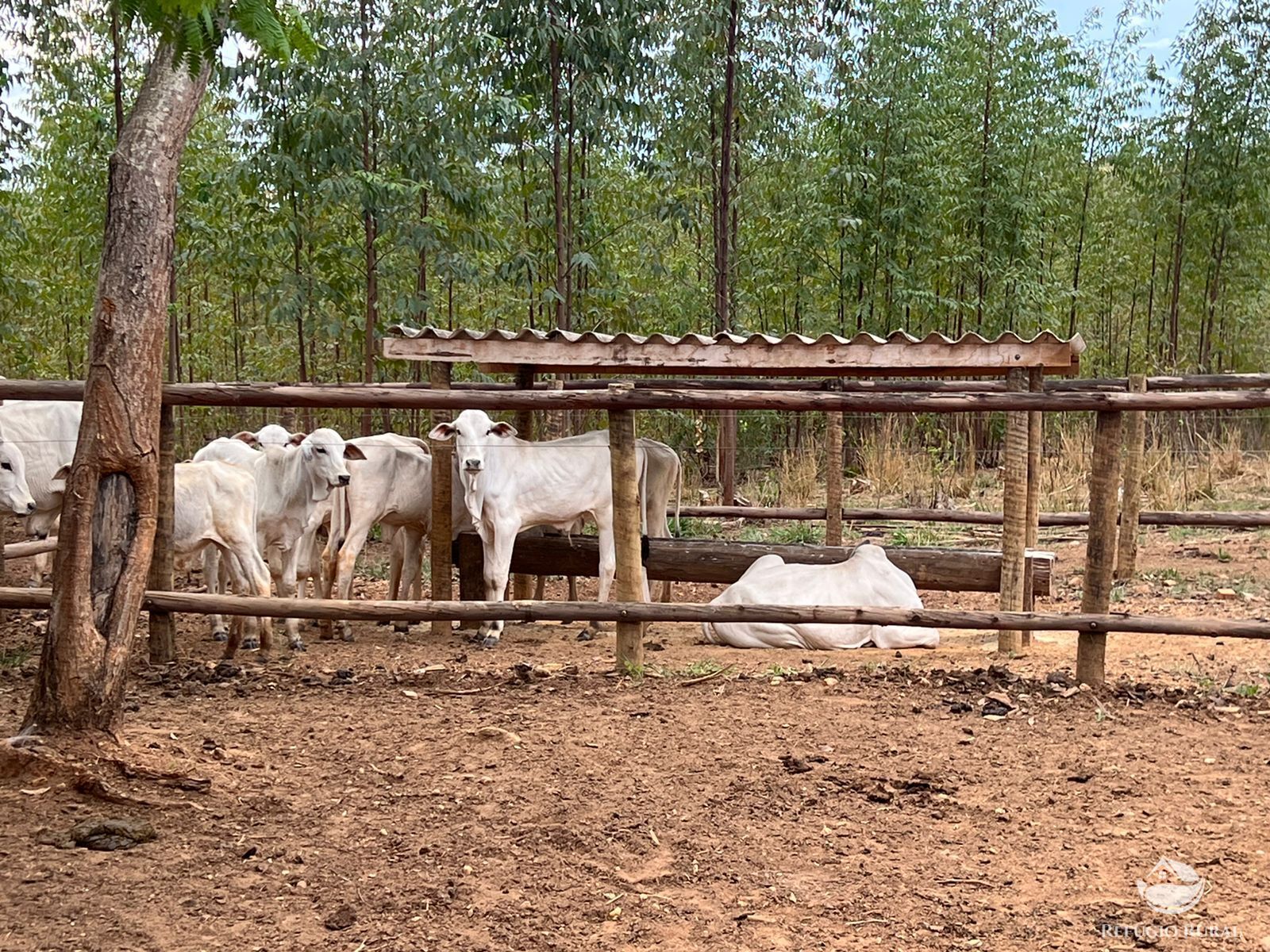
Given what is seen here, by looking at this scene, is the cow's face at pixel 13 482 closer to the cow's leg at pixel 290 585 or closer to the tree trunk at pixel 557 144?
the cow's leg at pixel 290 585

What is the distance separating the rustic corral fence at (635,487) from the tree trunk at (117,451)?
54.1 inches

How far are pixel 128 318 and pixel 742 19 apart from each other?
32.9 ft

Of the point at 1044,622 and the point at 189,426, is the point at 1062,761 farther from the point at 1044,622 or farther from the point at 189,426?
the point at 189,426

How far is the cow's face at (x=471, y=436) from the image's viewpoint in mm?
7456

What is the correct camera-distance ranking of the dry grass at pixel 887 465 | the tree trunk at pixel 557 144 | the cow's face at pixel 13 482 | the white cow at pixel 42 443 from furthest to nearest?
the dry grass at pixel 887 465
the tree trunk at pixel 557 144
the white cow at pixel 42 443
the cow's face at pixel 13 482

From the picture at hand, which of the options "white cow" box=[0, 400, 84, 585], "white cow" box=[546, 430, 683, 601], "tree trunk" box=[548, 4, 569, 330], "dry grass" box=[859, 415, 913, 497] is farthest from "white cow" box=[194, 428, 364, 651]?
"dry grass" box=[859, 415, 913, 497]

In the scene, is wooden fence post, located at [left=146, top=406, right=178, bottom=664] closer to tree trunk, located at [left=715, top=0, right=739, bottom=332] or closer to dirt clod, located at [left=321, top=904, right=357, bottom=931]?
dirt clod, located at [left=321, top=904, right=357, bottom=931]

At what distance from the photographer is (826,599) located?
23.6ft

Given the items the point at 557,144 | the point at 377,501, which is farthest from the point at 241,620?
the point at 557,144

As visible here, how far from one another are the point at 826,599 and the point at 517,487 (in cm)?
223

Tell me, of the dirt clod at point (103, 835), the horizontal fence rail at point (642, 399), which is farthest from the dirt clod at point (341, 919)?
the horizontal fence rail at point (642, 399)

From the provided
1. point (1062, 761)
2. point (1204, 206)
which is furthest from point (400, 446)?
point (1204, 206)

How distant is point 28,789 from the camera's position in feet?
13.1

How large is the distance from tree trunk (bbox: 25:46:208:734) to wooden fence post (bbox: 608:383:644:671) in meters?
2.42
